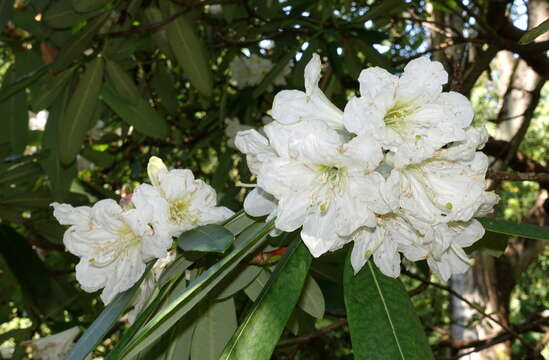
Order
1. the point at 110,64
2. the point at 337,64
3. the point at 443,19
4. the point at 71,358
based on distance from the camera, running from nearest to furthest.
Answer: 1. the point at 71,358
2. the point at 110,64
3. the point at 337,64
4. the point at 443,19

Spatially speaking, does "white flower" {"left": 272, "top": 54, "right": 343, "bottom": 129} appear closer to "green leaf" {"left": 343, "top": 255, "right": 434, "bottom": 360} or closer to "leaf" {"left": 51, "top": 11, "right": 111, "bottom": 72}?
"green leaf" {"left": 343, "top": 255, "right": 434, "bottom": 360}

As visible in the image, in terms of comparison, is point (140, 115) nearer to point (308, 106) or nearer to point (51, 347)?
point (51, 347)

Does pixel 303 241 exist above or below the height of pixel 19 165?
below

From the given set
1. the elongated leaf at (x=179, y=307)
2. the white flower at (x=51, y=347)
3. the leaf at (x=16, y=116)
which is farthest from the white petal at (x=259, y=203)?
the leaf at (x=16, y=116)

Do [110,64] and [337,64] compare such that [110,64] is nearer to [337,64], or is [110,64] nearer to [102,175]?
[337,64]

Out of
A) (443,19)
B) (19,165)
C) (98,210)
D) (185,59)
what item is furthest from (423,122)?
(443,19)

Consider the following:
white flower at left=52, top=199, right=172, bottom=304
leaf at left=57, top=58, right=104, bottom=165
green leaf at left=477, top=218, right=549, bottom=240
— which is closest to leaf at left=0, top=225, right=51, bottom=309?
leaf at left=57, top=58, right=104, bottom=165
